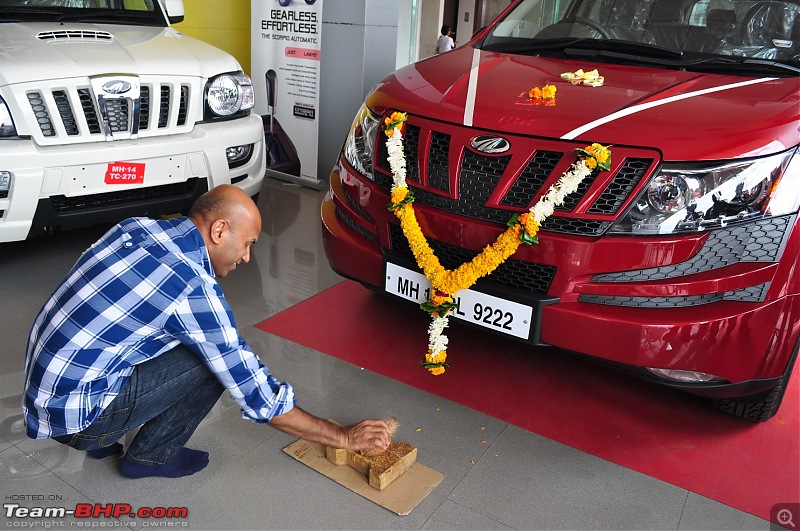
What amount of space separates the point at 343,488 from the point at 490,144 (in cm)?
122

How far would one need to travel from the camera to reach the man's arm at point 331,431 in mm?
1824

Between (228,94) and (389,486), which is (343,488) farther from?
→ (228,94)

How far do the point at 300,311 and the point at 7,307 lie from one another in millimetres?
1337

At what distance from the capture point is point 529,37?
10.5 feet

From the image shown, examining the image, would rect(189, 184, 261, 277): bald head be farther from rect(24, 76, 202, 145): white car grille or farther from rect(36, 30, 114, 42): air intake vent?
rect(36, 30, 114, 42): air intake vent

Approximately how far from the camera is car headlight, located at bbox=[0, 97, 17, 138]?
2902 mm

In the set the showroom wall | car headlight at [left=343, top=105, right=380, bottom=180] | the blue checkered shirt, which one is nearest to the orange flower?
car headlight at [left=343, top=105, right=380, bottom=180]

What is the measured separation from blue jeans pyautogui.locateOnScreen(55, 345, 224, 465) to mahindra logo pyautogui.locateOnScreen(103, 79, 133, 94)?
6.09 feet

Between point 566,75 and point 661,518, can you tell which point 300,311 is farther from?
point 661,518

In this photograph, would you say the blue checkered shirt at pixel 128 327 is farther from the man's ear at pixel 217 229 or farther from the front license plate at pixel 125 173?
the front license plate at pixel 125 173

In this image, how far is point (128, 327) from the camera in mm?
1626

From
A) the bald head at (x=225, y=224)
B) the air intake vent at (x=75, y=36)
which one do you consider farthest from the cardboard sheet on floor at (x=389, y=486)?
the air intake vent at (x=75, y=36)

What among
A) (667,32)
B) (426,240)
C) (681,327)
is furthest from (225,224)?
(667,32)

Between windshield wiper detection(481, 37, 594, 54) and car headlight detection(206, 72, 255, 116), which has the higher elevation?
windshield wiper detection(481, 37, 594, 54)
